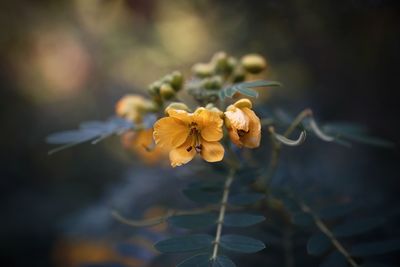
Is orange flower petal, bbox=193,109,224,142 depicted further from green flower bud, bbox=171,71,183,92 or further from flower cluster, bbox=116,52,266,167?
green flower bud, bbox=171,71,183,92

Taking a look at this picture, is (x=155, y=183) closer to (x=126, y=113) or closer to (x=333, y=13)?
(x=126, y=113)

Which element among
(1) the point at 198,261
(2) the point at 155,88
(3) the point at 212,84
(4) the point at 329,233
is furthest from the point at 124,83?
(1) the point at 198,261

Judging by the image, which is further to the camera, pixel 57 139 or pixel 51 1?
pixel 51 1

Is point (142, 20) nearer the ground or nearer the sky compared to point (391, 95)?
nearer the sky

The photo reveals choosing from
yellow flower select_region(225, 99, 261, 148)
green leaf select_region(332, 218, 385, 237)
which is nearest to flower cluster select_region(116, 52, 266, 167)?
yellow flower select_region(225, 99, 261, 148)

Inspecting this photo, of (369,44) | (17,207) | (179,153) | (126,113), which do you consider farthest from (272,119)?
(17,207)

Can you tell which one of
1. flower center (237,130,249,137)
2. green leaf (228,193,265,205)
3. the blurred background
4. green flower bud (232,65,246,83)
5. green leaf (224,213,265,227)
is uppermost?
the blurred background

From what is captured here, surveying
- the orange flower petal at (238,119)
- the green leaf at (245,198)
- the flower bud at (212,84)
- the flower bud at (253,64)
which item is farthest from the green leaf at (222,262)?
the flower bud at (253,64)
